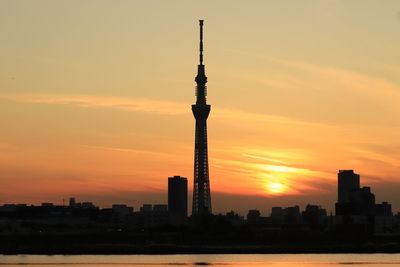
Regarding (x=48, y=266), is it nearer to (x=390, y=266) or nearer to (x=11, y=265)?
(x=11, y=265)

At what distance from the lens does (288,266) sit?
146625mm

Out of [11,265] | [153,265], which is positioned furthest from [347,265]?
[11,265]

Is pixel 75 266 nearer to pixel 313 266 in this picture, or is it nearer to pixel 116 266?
pixel 116 266

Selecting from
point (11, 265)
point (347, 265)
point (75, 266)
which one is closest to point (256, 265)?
point (347, 265)

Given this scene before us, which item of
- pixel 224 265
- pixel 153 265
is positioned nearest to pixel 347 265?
pixel 224 265

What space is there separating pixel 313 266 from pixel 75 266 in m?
35.9

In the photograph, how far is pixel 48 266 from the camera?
146 m

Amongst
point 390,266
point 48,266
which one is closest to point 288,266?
point 390,266

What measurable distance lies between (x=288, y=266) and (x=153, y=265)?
21.1 meters

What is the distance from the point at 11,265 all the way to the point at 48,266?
5788 millimetres

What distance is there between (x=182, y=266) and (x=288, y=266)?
16.3m

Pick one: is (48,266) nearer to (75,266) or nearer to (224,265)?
(75,266)

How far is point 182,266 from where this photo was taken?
144 meters

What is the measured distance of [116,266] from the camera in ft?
483
